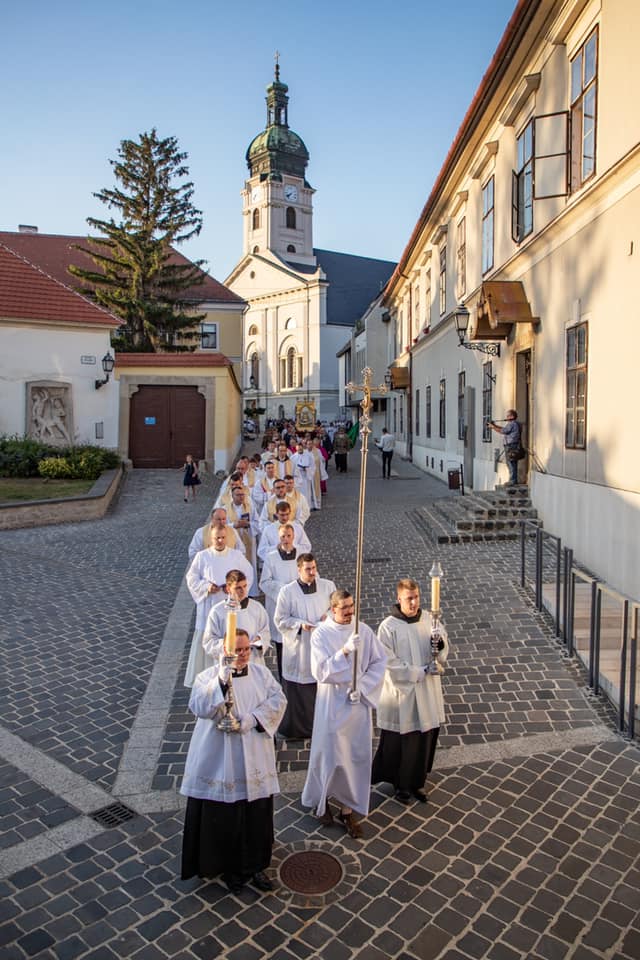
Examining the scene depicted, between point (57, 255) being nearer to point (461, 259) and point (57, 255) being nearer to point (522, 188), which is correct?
point (461, 259)

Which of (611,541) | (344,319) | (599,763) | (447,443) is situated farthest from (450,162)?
(344,319)

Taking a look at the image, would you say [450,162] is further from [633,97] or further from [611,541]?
[611,541]

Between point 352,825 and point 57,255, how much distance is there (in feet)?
129

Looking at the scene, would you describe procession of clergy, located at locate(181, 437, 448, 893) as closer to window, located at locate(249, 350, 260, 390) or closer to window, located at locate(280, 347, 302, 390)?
window, located at locate(280, 347, 302, 390)

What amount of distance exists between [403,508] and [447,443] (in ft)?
19.9

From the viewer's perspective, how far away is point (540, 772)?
5.66 meters

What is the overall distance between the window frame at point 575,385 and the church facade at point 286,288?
59432 millimetres

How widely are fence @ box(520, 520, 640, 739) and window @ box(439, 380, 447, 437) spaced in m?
14.2

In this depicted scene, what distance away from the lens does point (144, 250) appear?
3381cm

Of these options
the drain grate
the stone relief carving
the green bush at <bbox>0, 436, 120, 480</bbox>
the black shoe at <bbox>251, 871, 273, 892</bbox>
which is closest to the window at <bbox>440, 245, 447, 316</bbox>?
the green bush at <bbox>0, 436, 120, 480</bbox>

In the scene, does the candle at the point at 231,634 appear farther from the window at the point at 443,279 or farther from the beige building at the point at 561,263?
the window at the point at 443,279

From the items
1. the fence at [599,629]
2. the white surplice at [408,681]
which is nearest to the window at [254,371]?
the fence at [599,629]

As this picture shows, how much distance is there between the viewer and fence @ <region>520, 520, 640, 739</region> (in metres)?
6.37

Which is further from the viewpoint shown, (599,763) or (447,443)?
(447,443)
